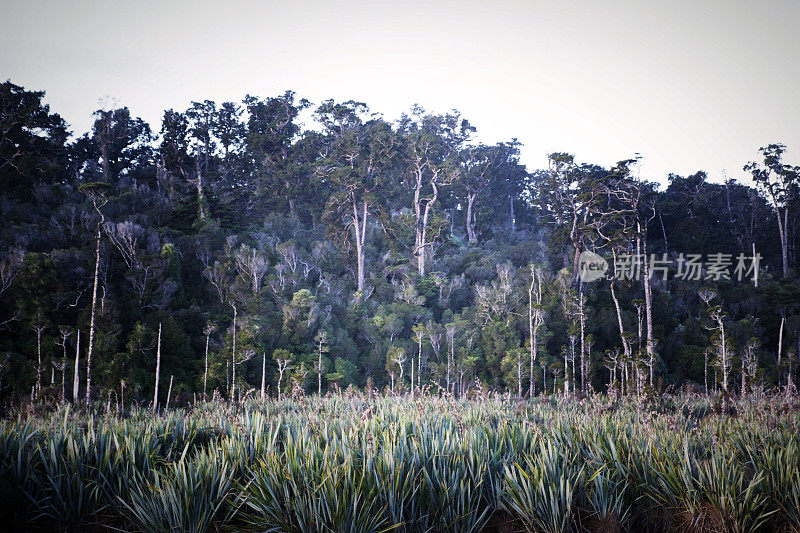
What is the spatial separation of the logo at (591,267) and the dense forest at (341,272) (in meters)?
0.49

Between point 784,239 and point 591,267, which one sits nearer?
point 591,267

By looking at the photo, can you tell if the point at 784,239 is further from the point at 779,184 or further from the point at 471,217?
the point at 471,217

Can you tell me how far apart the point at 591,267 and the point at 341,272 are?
16.5 metres

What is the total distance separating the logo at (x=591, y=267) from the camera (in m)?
27.3

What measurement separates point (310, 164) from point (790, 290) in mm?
33141

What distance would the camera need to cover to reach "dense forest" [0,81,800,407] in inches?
683

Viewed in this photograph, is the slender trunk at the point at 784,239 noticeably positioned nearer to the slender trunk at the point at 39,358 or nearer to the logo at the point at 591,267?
the logo at the point at 591,267

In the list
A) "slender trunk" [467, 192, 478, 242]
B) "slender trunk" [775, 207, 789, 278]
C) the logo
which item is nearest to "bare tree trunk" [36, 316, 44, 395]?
the logo

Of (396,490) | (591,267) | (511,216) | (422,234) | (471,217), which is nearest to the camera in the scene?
(396,490)

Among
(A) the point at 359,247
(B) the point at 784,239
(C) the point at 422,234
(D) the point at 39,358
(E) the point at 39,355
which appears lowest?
(D) the point at 39,358

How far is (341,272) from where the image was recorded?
31.7 meters

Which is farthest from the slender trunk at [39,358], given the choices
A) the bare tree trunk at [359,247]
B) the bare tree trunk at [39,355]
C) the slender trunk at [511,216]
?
the slender trunk at [511,216]

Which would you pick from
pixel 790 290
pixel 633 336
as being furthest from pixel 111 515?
pixel 790 290

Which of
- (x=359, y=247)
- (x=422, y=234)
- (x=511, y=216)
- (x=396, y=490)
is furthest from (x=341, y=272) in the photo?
(x=396, y=490)
